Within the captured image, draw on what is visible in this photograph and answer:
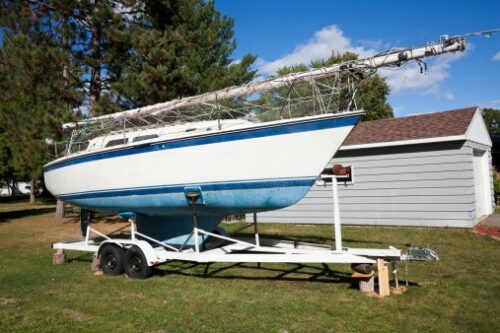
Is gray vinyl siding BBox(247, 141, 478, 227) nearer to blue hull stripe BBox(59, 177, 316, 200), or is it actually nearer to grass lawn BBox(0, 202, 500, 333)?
grass lawn BBox(0, 202, 500, 333)

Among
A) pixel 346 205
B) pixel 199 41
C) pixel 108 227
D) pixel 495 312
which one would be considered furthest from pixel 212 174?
pixel 199 41

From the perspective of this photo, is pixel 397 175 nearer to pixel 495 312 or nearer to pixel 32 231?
pixel 495 312

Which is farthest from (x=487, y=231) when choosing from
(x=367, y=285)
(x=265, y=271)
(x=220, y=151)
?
(x=220, y=151)

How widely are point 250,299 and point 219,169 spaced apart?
216 cm

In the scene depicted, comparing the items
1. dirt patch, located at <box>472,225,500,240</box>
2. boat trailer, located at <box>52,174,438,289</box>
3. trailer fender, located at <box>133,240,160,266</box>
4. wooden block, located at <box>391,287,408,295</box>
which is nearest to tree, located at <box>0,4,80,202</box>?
boat trailer, located at <box>52,174,438,289</box>

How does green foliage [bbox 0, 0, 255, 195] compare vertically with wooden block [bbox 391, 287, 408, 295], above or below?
above

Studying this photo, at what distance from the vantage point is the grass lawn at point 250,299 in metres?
5.30

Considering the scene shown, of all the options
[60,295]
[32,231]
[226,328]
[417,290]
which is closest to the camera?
[226,328]

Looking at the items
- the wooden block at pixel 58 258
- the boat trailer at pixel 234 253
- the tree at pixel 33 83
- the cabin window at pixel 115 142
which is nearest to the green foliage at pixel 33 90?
the tree at pixel 33 83

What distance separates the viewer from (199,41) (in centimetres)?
Result: 2138

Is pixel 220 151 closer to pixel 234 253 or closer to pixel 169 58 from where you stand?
pixel 234 253

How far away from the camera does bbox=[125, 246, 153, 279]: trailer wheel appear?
7.80 metres

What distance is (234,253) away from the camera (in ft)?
27.1

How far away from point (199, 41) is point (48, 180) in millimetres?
12733
